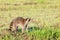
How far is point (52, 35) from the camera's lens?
305 inches

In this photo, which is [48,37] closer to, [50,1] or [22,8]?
[22,8]

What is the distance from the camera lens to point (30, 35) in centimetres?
775

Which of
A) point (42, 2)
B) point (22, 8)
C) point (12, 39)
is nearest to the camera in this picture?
point (12, 39)

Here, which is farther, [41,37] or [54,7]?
[54,7]

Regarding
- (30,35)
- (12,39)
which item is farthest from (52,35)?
(12,39)

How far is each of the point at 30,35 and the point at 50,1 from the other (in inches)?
473

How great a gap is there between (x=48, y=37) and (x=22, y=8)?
8.62m

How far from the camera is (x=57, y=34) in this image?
7785mm

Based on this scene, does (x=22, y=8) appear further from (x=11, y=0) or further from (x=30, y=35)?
(x=30, y=35)

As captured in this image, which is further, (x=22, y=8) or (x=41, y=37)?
(x=22, y=8)

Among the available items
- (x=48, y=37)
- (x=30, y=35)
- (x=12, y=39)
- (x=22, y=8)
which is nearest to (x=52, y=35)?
(x=48, y=37)

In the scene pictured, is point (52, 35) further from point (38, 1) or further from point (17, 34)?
point (38, 1)

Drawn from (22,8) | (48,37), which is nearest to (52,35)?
(48,37)

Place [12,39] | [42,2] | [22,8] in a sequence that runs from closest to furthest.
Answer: [12,39], [22,8], [42,2]
